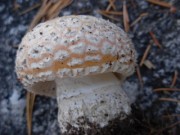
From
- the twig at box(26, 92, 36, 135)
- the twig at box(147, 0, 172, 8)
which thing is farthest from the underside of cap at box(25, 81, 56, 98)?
the twig at box(147, 0, 172, 8)

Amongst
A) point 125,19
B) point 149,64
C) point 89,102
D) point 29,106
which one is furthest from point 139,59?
point 29,106

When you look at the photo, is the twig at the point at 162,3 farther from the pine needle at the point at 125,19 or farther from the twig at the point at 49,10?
the twig at the point at 49,10

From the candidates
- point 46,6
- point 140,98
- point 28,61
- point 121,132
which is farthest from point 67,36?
point 46,6

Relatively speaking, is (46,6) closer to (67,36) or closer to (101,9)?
(101,9)

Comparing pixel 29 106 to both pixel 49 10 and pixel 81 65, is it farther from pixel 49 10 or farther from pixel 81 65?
pixel 81 65

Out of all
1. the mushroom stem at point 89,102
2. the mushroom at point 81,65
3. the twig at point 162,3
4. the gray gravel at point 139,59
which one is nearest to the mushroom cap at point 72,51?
the mushroom at point 81,65

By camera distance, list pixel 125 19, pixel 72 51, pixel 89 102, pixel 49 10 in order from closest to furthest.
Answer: pixel 72 51 < pixel 89 102 < pixel 125 19 < pixel 49 10
